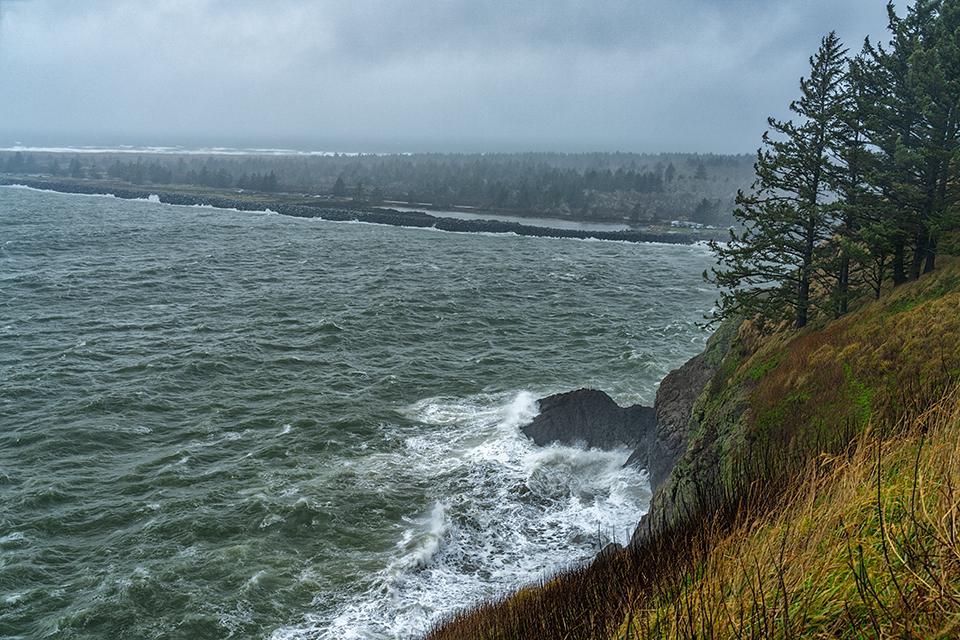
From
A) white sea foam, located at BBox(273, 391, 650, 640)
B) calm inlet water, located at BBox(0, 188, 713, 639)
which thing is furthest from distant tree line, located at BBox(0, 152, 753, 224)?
white sea foam, located at BBox(273, 391, 650, 640)

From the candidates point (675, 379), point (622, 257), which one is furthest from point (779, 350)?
point (622, 257)

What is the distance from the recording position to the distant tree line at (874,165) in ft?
74.8

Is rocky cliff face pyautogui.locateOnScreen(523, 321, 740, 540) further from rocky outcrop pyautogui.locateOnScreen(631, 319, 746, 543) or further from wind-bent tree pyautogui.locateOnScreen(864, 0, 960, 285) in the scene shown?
wind-bent tree pyautogui.locateOnScreen(864, 0, 960, 285)

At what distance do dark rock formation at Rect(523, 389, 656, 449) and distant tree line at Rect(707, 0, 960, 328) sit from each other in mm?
7448

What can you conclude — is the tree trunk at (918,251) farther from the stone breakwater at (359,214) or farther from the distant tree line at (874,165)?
the stone breakwater at (359,214)

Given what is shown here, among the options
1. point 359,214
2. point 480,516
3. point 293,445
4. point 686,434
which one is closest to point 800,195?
point 686,434

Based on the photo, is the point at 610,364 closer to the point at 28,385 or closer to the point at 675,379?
the point at 675,379

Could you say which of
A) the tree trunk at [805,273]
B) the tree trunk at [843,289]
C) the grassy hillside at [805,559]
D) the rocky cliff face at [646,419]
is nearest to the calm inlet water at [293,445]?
the rocky cliff face at [646,419]

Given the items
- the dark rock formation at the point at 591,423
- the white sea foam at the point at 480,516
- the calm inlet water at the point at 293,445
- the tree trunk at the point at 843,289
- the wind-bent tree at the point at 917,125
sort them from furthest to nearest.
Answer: the dark rock formation at the point at 591,423 < the tree trunk at the point at 843,289 < the wind-bent tree at the point at 917,125 < the calm inlet water at the point at 293,445 < the white sea foam at the point at 480,516

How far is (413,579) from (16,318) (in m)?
45.7

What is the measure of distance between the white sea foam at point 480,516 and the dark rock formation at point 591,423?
746 mm

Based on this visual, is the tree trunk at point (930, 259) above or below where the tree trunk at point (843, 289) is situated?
above

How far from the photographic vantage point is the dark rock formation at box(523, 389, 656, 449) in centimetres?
2962

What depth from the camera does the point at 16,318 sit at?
47531 millimetres
